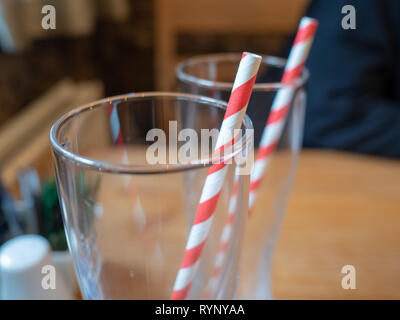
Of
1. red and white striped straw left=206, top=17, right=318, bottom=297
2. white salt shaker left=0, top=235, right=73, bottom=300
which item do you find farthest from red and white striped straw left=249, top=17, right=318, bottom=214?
white salt shaker left=0, top=235, right=73, bottom=300

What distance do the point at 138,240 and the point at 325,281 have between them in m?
0.26

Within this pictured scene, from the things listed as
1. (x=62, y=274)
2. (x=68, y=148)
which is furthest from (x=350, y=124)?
(x=68, y=148)

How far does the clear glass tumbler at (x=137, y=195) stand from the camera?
0.24 m

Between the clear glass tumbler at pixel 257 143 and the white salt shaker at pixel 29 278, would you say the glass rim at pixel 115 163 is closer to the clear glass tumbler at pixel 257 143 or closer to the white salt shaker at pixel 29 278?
the clear glass tumbler at pixel 257 143

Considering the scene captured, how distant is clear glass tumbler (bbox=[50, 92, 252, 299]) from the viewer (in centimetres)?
24

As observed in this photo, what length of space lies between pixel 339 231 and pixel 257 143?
207mm

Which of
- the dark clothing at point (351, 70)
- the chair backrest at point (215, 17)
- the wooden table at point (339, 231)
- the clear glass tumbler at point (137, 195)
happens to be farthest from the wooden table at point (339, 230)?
the chair backrest at point (215, 17)

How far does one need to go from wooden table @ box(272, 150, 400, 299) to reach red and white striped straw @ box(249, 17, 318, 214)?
0.13m

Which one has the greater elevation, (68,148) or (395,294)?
(68,148)

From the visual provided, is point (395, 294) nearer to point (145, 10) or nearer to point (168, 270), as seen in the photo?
point (168, 270)

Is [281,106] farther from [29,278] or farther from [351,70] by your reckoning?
[351,70]

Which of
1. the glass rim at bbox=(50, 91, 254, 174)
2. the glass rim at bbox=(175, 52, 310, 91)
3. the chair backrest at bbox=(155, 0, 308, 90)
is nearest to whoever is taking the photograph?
the glass rim at bbox=(50, 91, 254, 174)

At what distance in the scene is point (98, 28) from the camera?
1859mm

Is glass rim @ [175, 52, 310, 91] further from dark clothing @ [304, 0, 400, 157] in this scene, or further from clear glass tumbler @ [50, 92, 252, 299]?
dark clothing @ [304, 0, 400, 157]
